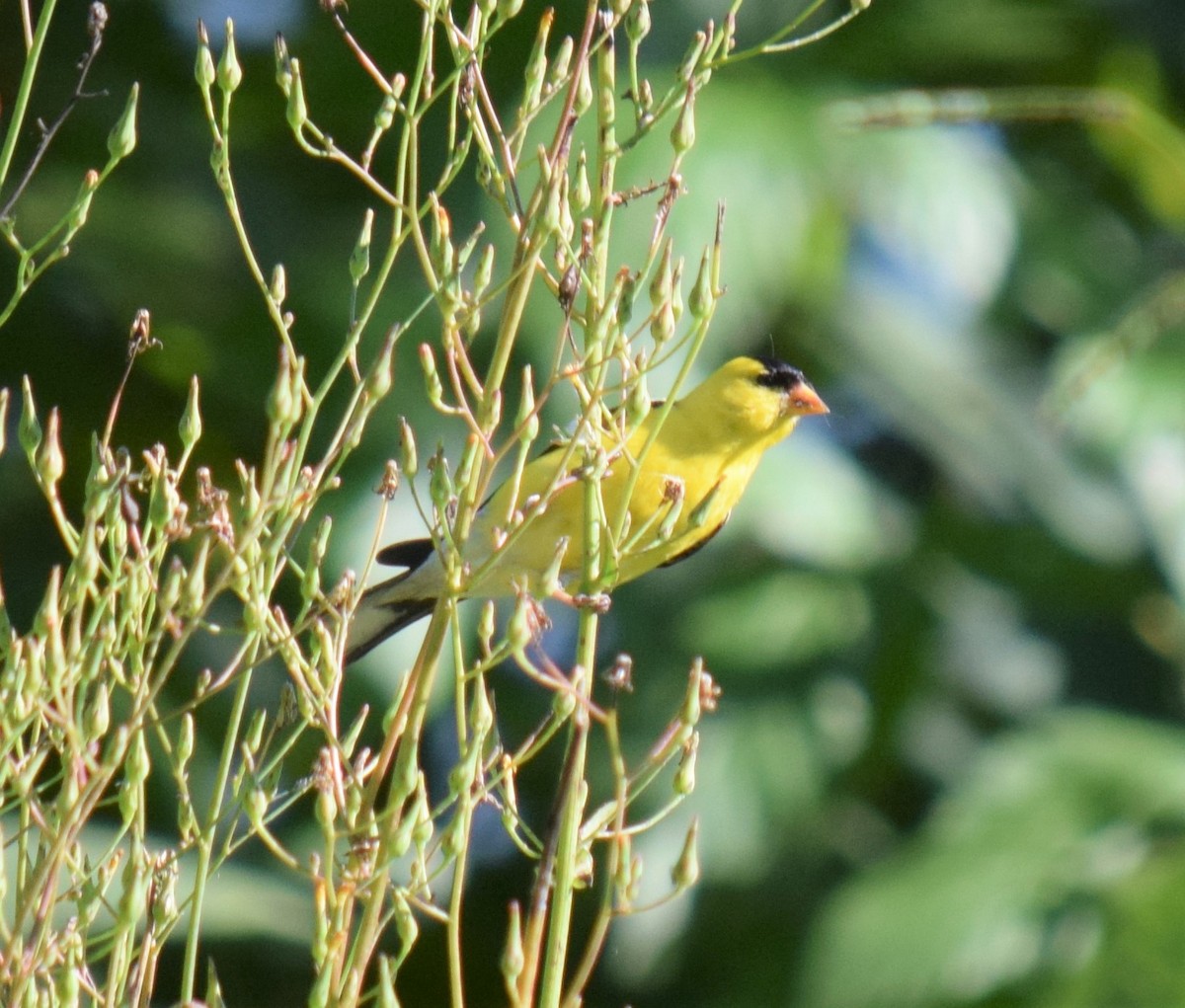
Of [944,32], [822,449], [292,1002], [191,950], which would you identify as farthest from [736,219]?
[191,950]

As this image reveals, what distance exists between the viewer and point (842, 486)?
5.47 metres

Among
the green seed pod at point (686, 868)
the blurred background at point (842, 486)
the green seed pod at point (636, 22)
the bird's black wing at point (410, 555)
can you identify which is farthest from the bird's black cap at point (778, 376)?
the green seed pod at point (686, 868)

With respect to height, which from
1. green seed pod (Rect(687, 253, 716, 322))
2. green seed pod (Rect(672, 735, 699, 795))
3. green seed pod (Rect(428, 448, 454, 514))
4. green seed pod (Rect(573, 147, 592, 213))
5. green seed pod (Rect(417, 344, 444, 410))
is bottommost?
green seed pod (Rect(672, 735, 699, 795))

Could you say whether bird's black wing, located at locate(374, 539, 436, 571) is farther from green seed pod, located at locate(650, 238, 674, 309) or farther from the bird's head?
green seed pod, located at locate(650, 238, 674, 309)

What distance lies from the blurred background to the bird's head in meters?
1.33

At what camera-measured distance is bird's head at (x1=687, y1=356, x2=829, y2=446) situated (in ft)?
10.2

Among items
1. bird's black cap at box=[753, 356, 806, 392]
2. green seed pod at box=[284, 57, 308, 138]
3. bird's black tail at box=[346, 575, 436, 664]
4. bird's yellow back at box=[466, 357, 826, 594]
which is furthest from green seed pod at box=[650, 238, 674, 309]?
bird's black tail at box=[346, 575, 436, 664]

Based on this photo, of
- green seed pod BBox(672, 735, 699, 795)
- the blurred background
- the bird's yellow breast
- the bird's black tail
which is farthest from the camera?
the blurred background

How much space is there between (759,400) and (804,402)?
89mm

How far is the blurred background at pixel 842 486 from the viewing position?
16.0 ft

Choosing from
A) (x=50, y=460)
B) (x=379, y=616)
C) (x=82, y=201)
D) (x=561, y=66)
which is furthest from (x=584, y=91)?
(x=379, y=616)

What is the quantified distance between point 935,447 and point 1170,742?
3.67 feet

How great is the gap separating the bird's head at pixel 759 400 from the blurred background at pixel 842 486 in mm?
1326

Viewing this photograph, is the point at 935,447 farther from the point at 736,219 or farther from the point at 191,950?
the point at 191,950
